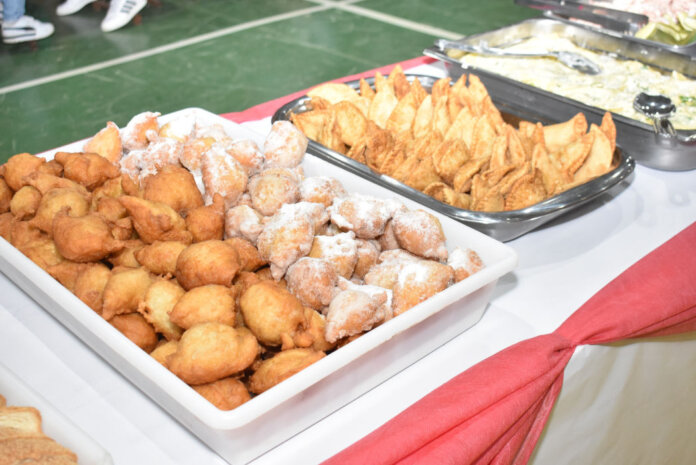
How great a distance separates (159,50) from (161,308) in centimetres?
320

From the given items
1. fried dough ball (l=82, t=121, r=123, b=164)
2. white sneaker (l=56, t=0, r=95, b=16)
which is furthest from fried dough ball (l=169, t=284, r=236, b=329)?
white sneaker (l=56, t=0, r=95, b=16)

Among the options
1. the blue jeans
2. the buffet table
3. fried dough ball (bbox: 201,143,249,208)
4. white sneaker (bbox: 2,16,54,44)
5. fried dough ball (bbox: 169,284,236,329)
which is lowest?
white sneaker (bbox: 2,16,54,44)

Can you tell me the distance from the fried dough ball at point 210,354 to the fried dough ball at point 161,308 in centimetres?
7

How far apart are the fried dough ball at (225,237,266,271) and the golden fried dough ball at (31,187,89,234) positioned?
8.8 inches

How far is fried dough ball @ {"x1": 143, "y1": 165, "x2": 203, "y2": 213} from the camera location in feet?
3.17

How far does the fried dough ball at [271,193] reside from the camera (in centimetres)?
97

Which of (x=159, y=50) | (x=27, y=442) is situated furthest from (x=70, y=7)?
(x=27, y=442)

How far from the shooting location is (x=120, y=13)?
408 centimetres

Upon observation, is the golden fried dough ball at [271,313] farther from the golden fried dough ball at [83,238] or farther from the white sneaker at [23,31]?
the white sneaker at [23,31]

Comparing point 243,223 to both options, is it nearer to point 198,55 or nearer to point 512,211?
point 512,211

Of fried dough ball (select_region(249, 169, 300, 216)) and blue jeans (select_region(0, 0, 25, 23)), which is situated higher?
fried dough ball (select_region(249, 169, 300, 216))

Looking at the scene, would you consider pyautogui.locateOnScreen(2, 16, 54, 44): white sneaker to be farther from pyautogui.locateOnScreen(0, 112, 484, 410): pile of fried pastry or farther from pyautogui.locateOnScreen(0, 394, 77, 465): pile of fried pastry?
pyautogui.locateOnScreen(0, 394, 77, 465): pile of fried pastry

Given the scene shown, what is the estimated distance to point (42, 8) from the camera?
176 inches

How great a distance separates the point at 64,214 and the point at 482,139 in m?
0.80
